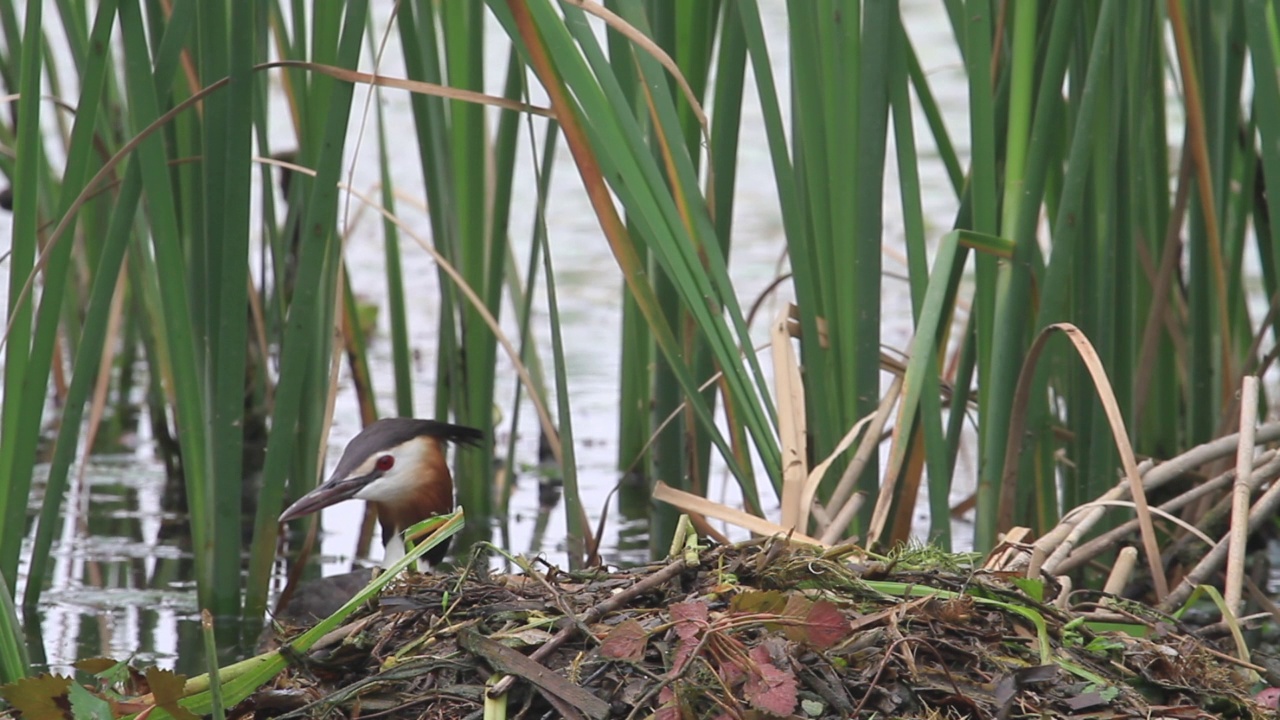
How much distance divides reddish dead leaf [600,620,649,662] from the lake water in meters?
1.24

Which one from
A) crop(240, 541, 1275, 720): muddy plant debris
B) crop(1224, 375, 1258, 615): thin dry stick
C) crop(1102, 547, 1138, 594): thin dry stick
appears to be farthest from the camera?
crop(1102, 547, 1138, 594): thin dry stick

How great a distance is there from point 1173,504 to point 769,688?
4.84ft

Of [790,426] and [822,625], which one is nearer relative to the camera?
[822,625]

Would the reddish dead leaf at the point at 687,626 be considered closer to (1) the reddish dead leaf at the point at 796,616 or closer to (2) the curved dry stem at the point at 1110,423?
(1) the reddish dead leaf at the point at 796,616

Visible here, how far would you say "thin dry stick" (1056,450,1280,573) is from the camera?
328 centimetres

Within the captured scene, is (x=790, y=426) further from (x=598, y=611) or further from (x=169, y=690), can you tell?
(x=169, y=690)

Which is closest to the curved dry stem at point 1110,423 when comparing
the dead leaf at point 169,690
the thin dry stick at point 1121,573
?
the thin dry stick at point 1121,573

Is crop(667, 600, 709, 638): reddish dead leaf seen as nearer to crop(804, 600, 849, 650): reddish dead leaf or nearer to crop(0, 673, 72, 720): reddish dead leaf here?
crop(804, 600, 849, 650): reddish dead leaf

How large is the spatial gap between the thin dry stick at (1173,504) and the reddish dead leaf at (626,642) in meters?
1.14

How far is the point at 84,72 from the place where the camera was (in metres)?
3.14

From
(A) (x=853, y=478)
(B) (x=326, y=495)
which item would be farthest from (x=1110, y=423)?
(B) (x=326, y=495)

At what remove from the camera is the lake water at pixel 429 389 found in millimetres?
3947

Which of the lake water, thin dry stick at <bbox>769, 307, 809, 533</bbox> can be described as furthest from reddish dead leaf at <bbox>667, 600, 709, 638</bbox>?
the lake water

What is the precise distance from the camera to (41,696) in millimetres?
2408
